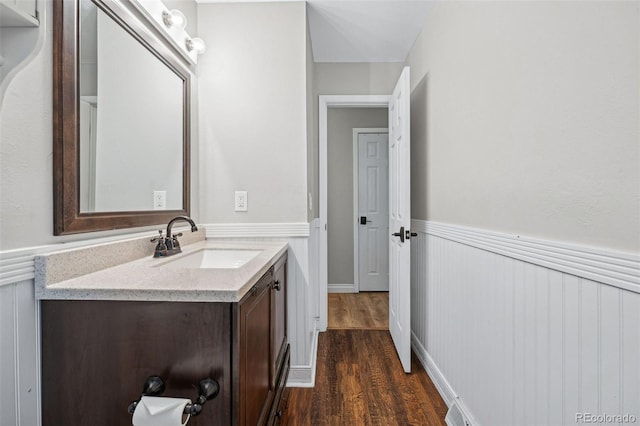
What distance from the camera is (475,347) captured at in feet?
5.15

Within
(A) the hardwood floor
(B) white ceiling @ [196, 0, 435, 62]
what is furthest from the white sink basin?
(A) the hardwood floor

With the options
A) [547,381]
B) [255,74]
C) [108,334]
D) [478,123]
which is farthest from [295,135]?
[547,381]

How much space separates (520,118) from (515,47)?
27cm

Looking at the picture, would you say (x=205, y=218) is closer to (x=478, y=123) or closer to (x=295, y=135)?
(x=295, y=135)

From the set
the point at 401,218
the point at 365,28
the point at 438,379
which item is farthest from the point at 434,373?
the point at 365,28

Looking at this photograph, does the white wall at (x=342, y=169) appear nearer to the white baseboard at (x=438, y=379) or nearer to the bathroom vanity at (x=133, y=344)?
the white baseboard at (x=438, y=379)

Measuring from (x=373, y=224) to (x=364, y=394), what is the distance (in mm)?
2557

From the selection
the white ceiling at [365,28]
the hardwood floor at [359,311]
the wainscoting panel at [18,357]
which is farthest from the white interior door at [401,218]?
the wainscoting panel at [18,357]

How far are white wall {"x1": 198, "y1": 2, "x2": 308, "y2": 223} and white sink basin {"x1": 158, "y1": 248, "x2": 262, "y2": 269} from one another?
37 cm

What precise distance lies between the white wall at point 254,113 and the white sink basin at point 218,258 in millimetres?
372

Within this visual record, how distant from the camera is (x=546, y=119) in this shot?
3.51ft

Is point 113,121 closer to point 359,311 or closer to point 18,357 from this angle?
point 18,357

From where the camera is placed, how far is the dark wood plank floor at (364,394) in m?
1.80

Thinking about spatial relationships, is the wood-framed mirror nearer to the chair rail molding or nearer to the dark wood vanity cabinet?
the dark wood vanity cabinet
